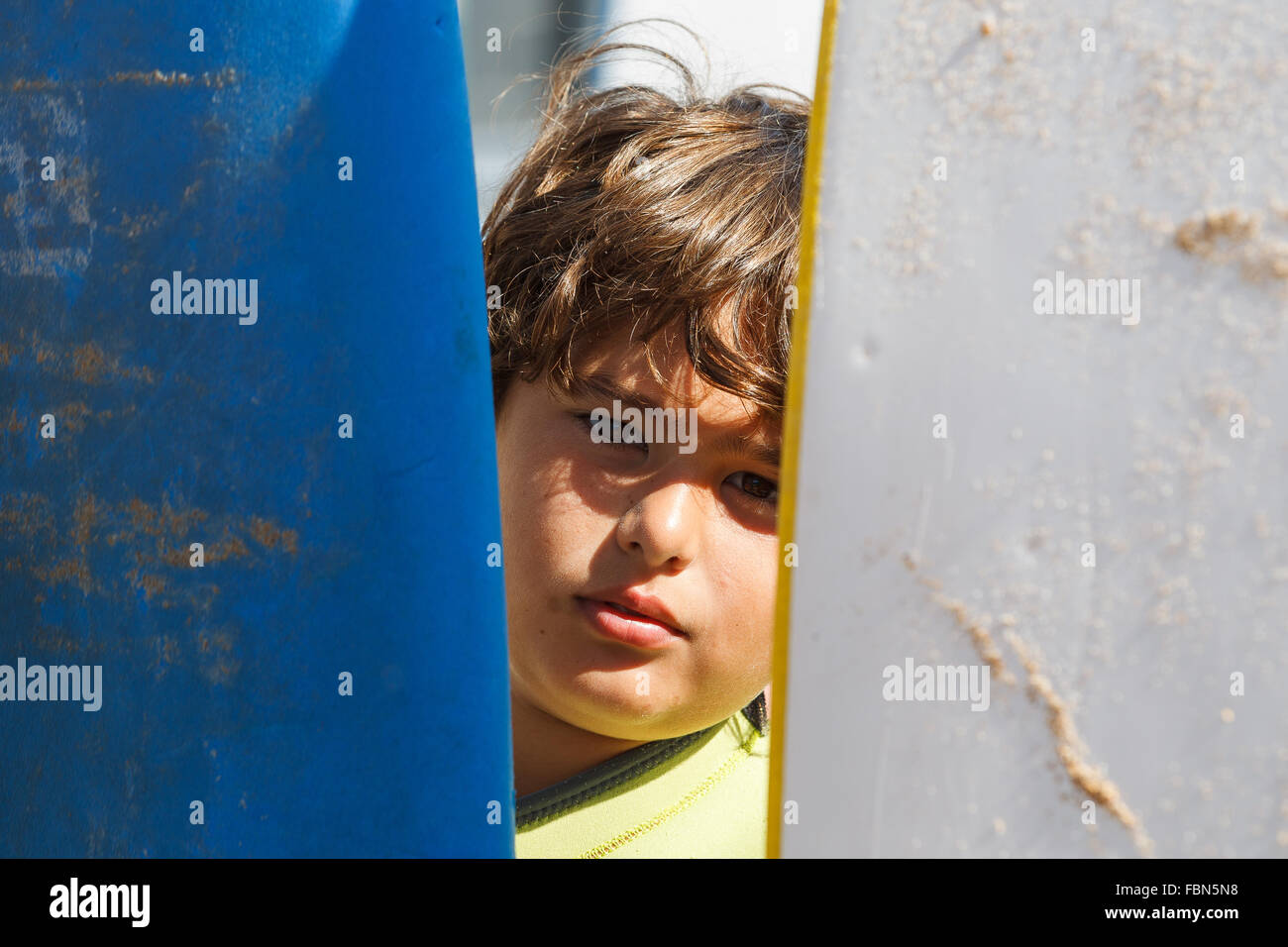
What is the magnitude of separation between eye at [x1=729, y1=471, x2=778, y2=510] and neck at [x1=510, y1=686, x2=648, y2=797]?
12.1 inches

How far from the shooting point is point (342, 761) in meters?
0.81

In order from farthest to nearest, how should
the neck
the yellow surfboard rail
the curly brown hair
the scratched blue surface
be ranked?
the neck
the curly brown hair
the scratched blue surface
the yellow surfboard rail

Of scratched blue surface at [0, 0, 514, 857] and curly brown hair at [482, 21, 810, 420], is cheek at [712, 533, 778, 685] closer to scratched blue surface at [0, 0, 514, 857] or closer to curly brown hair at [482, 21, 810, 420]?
curly brown hair at [482, 21, 810, 420]

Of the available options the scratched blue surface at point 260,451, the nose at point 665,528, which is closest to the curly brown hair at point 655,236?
the nose at point 665,528

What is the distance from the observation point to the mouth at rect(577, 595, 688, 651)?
0.96 meters

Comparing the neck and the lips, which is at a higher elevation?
the lips

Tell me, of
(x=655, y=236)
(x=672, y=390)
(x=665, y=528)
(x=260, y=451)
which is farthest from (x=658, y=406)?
(x=260, y=451)

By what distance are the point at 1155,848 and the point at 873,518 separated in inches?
9.4

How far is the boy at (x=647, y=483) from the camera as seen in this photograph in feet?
3.17

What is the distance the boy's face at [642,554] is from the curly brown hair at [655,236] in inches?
1.6

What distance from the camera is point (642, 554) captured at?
0.94 meters

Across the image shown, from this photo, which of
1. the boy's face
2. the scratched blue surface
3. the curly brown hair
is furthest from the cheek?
the scratched blue surface

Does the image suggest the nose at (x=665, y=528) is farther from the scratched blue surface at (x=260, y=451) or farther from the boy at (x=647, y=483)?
the scratched blue surface at (x=260, y=451)

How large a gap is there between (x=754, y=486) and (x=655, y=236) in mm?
296
